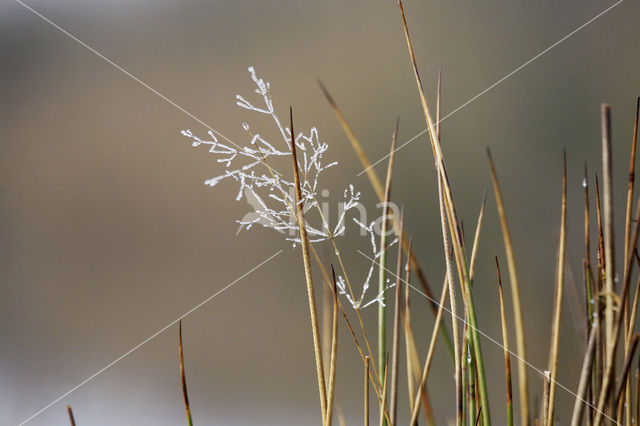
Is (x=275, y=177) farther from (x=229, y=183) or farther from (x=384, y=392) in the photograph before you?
(x=229, y=183)

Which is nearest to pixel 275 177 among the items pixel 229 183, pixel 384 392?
pixel 384 392

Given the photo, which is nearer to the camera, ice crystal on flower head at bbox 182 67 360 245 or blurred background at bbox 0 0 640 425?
ice crystal on flower head at bbox 182 67 360 245

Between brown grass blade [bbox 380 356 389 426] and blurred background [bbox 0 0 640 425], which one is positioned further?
blurred background [bbox 0 0 640 425]

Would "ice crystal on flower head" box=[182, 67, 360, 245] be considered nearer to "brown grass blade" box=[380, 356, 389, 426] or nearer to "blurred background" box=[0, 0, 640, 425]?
"brown grass blade" box=[380, 356, 389, 426]

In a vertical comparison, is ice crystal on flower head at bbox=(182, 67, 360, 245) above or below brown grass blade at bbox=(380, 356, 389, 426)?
above

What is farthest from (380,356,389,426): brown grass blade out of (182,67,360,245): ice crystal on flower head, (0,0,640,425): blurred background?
(0,0,640,425): blurred background

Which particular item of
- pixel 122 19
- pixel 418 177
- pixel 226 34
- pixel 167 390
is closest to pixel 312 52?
pixel 226 34

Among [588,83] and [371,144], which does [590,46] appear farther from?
[371,144]

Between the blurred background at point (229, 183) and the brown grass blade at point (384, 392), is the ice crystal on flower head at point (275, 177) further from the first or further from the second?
the blurred background at point (229, 183)
